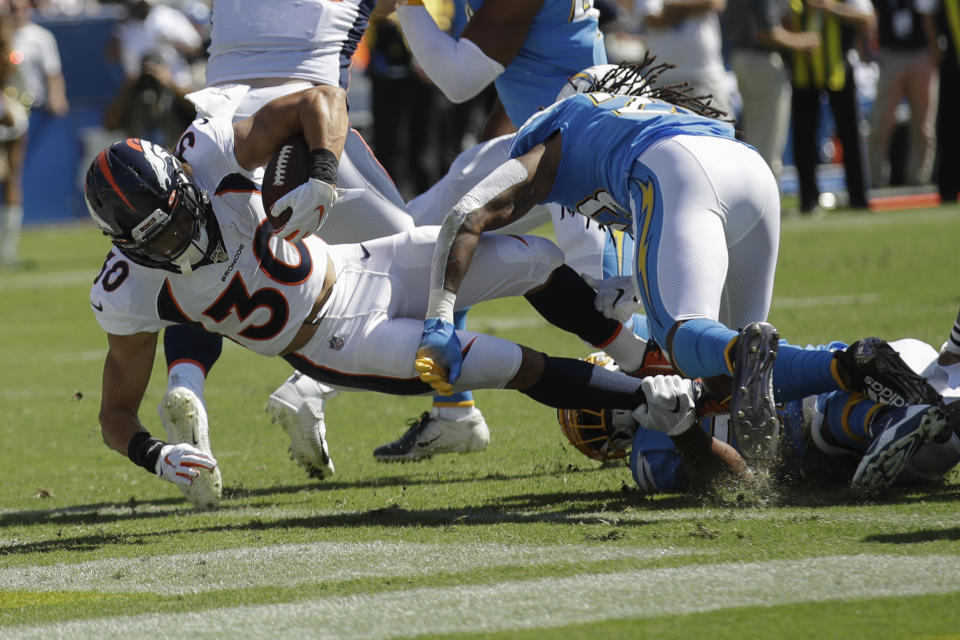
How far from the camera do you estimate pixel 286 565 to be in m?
3.46

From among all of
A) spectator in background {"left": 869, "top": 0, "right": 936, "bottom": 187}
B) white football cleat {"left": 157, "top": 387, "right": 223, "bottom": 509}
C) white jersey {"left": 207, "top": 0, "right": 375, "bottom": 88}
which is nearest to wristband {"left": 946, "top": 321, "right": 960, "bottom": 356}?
white football cleat {"left": 157, "top": 387, "right": 223, "bottom": 509}

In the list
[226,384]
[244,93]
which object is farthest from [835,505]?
[226,384]

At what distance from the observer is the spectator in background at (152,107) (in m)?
14.8

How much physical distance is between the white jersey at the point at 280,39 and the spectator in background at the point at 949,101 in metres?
8.45

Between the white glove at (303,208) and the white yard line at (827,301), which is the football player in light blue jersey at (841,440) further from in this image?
the white yard line at (827,301)

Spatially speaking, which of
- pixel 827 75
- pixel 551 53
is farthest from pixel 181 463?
pixel 827 75

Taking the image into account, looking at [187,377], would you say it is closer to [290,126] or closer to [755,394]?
[290,126]

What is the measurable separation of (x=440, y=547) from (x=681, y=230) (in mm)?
1015

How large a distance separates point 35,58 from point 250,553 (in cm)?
1255

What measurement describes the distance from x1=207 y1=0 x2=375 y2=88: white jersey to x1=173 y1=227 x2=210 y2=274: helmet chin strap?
1.21m

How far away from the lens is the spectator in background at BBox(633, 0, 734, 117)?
449 inches

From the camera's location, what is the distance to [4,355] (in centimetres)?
846

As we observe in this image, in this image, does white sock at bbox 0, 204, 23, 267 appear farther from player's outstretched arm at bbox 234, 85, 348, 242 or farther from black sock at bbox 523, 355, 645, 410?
black sock at bbox 523, 355, 645, 410

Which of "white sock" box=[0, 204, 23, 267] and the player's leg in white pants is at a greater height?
the player's leg in white pants
